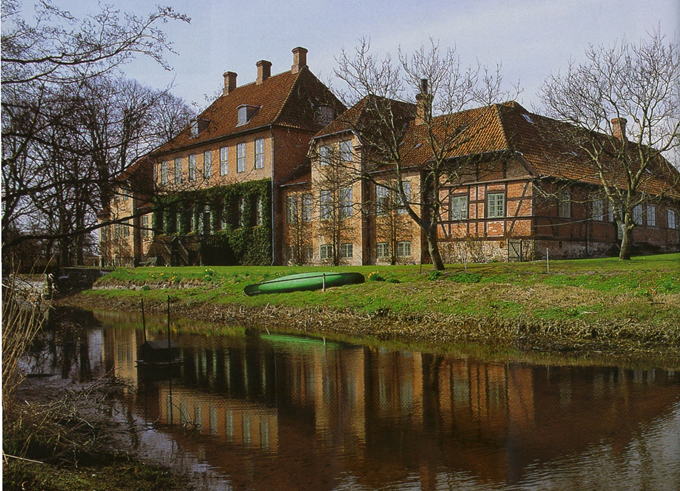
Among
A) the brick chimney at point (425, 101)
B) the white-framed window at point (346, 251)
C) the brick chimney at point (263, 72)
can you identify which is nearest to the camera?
the brick chimney at point (425, 101)

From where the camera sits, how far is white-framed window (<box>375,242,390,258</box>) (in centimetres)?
2546

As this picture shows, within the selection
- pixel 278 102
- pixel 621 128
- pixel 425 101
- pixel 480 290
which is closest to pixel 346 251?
pixel 278 102

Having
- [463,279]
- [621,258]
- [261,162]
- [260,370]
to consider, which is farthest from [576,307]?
[261,162]

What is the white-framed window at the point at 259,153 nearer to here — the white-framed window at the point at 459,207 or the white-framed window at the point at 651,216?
the white-framed window at the point at 459,207

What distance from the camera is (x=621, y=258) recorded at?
62.2 feet

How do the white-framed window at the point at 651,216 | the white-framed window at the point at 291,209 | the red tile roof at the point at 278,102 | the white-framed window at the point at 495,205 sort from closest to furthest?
the white-framed window at the point at 495,205 < the red tile roof at the point at 278,102 < the white-framed window at the point at 651,216 < the white-framed window at the point at 291,209

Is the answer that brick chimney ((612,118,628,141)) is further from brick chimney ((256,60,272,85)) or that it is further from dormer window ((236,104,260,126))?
brick chimney ((256,60,272,85))

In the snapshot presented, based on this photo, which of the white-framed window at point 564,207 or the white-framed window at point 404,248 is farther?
the white-framed window at point 404,248

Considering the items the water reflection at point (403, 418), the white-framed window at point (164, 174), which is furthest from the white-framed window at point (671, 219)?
the white-framed window at point (164, 174)

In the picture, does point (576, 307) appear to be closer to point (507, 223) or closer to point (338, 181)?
point (338, 181)

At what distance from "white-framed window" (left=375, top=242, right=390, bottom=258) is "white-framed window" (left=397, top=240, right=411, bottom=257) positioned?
0.46 metres

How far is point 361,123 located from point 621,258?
848 centimetres

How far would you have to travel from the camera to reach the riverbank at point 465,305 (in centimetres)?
1106

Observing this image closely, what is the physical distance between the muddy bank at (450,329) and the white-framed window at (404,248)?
10052mm
